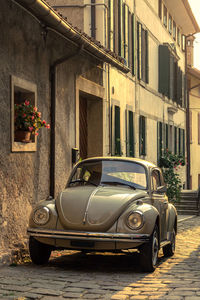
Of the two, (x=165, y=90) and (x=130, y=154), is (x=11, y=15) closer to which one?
(x=130, y=154)

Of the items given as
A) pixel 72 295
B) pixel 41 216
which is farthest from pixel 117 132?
pixel 72 295

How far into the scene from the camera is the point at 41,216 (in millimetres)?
8438

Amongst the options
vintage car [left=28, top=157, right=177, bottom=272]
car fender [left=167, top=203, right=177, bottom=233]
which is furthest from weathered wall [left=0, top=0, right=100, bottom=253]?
car fender [left=167, top=203, right=177, bottom=233]

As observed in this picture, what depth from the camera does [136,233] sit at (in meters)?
8.12

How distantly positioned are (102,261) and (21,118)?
8.04 ft

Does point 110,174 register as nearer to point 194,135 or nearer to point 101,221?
point 101,221

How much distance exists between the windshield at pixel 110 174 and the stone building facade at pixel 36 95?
90cm

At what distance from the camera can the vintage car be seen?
809cm

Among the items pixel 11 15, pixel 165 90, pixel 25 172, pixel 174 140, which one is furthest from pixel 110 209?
pixel 174 140

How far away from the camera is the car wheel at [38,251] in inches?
332

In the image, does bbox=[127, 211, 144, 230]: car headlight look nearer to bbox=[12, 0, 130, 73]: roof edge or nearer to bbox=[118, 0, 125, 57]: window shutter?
bbox=[12, 0, 130, 73]: roof edge

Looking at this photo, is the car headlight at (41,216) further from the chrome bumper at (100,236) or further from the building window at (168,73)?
the building window at (168,73)

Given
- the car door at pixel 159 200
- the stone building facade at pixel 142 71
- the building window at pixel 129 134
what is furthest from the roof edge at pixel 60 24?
the building window at pixel 129 134

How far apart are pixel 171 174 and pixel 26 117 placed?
514 inches
